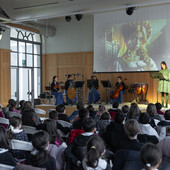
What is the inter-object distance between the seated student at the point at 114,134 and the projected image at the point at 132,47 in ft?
25.3

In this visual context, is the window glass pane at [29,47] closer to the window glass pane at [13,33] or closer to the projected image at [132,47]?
the window glass pane at [13,33]

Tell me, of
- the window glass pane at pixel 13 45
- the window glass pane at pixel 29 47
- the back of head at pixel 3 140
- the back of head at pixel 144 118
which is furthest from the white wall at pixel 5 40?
the back of head at pixel 3 140

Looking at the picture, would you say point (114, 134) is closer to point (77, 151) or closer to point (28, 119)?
point (77, 151)

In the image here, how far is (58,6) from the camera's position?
687cm

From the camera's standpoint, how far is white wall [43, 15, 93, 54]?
40.7 ft

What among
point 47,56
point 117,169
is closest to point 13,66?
point 47,56

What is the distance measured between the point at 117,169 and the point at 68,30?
448 inches

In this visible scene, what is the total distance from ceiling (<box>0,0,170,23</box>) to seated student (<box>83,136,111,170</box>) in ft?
16.3

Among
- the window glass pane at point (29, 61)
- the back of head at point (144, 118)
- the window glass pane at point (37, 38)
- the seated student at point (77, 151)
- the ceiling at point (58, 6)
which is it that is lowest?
the seated student at point (77, 151)

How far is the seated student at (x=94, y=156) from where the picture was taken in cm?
192

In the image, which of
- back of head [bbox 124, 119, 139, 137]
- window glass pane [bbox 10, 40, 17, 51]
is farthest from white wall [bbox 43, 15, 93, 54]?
back of head [bbox 124, 119, 139, 137]

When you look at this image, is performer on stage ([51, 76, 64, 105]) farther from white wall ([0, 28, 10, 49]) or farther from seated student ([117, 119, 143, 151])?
seated student ([117, 119, 143, 151])

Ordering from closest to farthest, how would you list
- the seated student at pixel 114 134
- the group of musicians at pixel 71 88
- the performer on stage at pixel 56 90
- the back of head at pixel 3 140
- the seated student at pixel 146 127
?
1. the back of head at pixel 3 140
2. the seated student at pixel 114 134
3. the seated student at pixel 146 127
4. the group of musicians at pixel 71 88
5. the performer on stage at pixel 56 90

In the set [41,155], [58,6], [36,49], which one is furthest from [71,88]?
[41,155]
